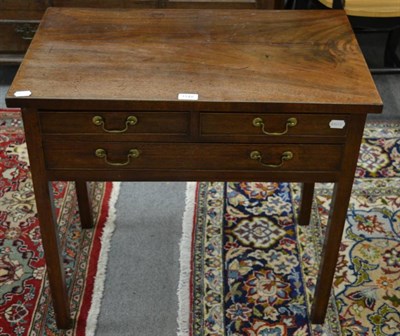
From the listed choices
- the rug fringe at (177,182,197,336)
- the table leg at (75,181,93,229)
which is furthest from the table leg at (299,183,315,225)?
the table leg at (75,181,93,229)

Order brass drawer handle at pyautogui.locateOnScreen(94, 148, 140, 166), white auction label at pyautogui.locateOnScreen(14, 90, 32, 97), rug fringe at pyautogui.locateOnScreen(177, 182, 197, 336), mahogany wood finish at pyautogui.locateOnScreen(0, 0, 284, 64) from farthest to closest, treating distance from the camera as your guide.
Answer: mahogany wood finish at pyautogui.locateOnScreen(0, 0, 284, 64), rug fringe at pyautogui.locateOnScreen(177, 182, 197, 336), brass drawer handle at pyautogui.locateOnScreen(94, 148, 140, 166), white auction label at pyautogui.locateOnScreen(14, 90, 32, 97)

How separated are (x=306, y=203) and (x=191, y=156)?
810 mm

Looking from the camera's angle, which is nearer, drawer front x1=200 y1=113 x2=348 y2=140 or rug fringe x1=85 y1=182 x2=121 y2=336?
drawer front x1=200 y1=113 x2=348 y2=140

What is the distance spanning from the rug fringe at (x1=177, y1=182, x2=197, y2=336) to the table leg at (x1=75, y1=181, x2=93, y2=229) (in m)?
0.34

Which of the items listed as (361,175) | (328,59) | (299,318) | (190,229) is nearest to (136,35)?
(328,59)

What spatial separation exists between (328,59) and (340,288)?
805 mm

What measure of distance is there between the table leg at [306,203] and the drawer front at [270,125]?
27.7 inches

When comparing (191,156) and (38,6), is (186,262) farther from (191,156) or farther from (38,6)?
(38,6)

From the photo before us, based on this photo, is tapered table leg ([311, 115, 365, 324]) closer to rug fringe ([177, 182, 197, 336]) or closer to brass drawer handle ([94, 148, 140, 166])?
rug fringe ([177, 182, 197, 336])

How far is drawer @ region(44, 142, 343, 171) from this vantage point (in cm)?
174

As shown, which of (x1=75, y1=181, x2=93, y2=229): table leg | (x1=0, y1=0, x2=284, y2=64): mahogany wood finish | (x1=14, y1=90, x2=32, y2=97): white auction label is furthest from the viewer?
(x1=0, y1=0, x2=284, y2=64): mahogany wood finish

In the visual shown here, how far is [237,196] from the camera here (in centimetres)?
262

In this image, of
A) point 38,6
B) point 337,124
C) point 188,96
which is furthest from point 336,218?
point 38,6

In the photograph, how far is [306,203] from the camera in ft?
8.01
